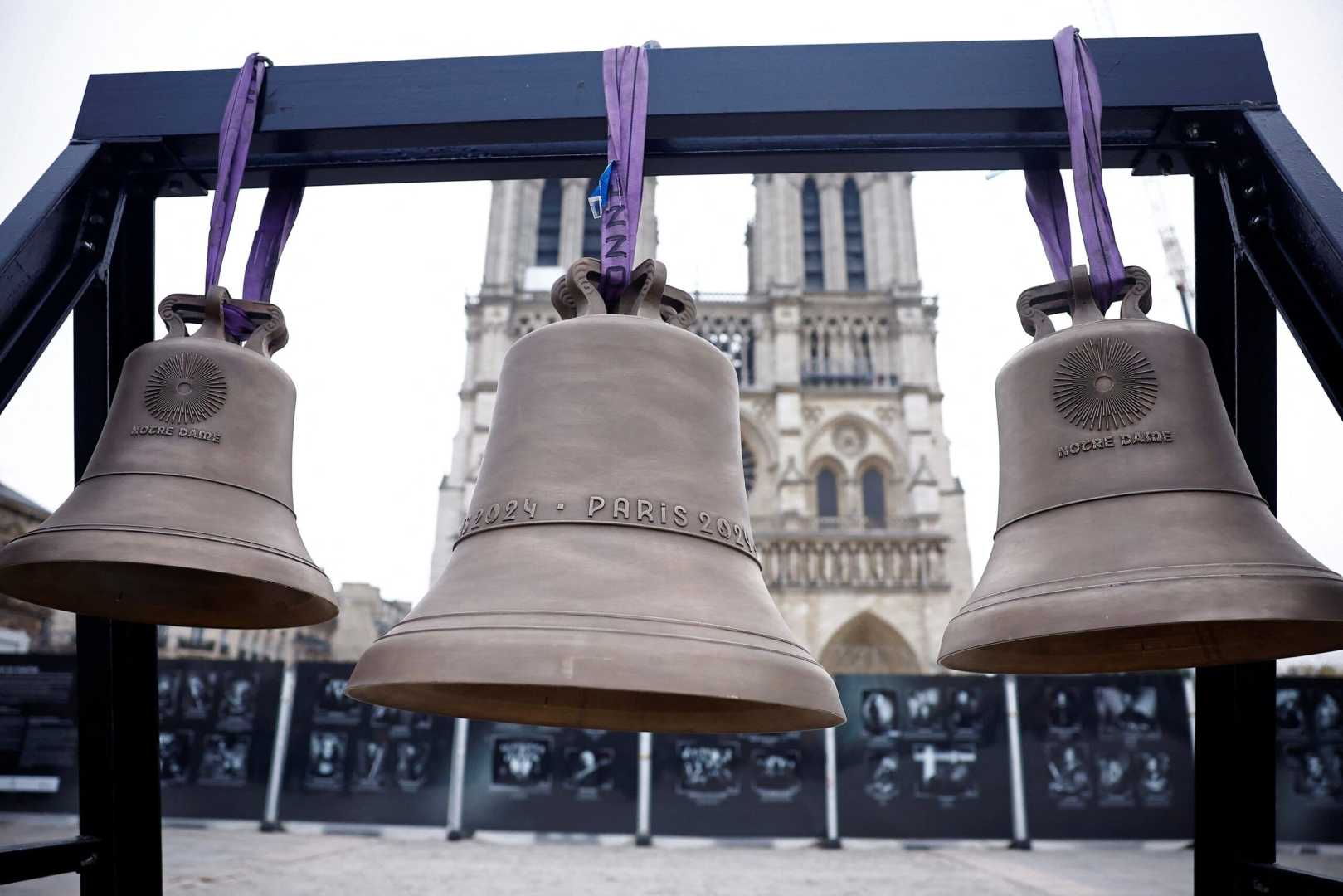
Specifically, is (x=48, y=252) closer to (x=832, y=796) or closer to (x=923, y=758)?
(x=832, y=796)

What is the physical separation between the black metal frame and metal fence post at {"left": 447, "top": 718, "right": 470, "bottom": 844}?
6.78m

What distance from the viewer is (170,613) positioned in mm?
1866

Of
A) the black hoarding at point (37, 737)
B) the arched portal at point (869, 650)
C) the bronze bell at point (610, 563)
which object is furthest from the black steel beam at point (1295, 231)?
the arched portal at point (869, 650)

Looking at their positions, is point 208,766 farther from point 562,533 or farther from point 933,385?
point 933,385

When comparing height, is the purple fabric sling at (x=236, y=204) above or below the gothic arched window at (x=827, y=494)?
below

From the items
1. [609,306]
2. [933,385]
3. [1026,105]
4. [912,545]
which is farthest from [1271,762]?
[933,385]

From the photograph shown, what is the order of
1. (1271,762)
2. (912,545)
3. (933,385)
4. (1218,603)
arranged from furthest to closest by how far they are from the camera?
(933,385), (912,545), (1271,762), (1218,603)

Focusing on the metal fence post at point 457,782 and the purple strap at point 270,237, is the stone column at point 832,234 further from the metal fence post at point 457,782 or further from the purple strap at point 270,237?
the purple strap at point 270,237

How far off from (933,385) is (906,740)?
73.0 feet

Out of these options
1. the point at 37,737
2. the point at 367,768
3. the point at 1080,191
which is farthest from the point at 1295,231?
the point at 37,737

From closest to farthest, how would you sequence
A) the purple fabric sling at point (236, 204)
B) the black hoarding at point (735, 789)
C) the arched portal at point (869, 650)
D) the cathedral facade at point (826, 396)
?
the purple fabric sling at point (236, 204) < the black hoarding at point (735, 789) < the arched portal at point (869, 650) < the cathedral facade at point (826, 396)

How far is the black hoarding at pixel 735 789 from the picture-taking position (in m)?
8.34

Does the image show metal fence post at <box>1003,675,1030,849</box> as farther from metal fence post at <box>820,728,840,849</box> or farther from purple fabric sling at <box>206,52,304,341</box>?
purple fabric sling at <box>206,52,304,341</box>

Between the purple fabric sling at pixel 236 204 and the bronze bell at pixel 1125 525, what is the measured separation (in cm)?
161
